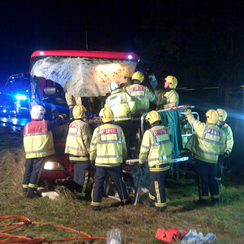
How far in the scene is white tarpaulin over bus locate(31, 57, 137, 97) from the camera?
622cm

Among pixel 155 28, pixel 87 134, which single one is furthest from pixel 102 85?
pixel 155 28

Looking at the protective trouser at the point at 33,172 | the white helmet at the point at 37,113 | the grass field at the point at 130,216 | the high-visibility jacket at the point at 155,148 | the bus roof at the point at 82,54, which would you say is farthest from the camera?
the bus roof at the point at 82,54

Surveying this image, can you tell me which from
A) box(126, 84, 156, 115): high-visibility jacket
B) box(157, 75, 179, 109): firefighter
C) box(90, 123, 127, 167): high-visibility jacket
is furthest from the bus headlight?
box(157, 75, 179, 109): firefighter

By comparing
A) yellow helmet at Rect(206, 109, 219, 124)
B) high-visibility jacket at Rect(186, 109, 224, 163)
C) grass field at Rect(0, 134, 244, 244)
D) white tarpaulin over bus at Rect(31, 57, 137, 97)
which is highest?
white tarpaulin over bus at Rect(31, 57, 137, 97)

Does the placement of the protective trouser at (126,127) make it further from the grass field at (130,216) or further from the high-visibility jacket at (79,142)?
the grass field at (130,216)

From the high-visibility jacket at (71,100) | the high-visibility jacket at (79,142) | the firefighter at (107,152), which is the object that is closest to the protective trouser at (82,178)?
the high-visibility jacket at (79,142)

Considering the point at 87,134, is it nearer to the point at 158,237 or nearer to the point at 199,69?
the point at 158,237

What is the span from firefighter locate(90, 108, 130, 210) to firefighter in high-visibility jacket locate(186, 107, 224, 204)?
1.48 meters

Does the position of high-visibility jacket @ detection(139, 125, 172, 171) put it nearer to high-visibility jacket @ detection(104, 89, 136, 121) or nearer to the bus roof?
high-visibility jacket @ detection(104, 89, 136, 121)

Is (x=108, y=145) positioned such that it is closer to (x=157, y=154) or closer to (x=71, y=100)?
(x=157, y=154)

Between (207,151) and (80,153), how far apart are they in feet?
8.01

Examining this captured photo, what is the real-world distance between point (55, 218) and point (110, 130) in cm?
175

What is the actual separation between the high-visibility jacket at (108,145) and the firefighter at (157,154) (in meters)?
0.41

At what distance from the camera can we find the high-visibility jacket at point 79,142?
16.9ft
